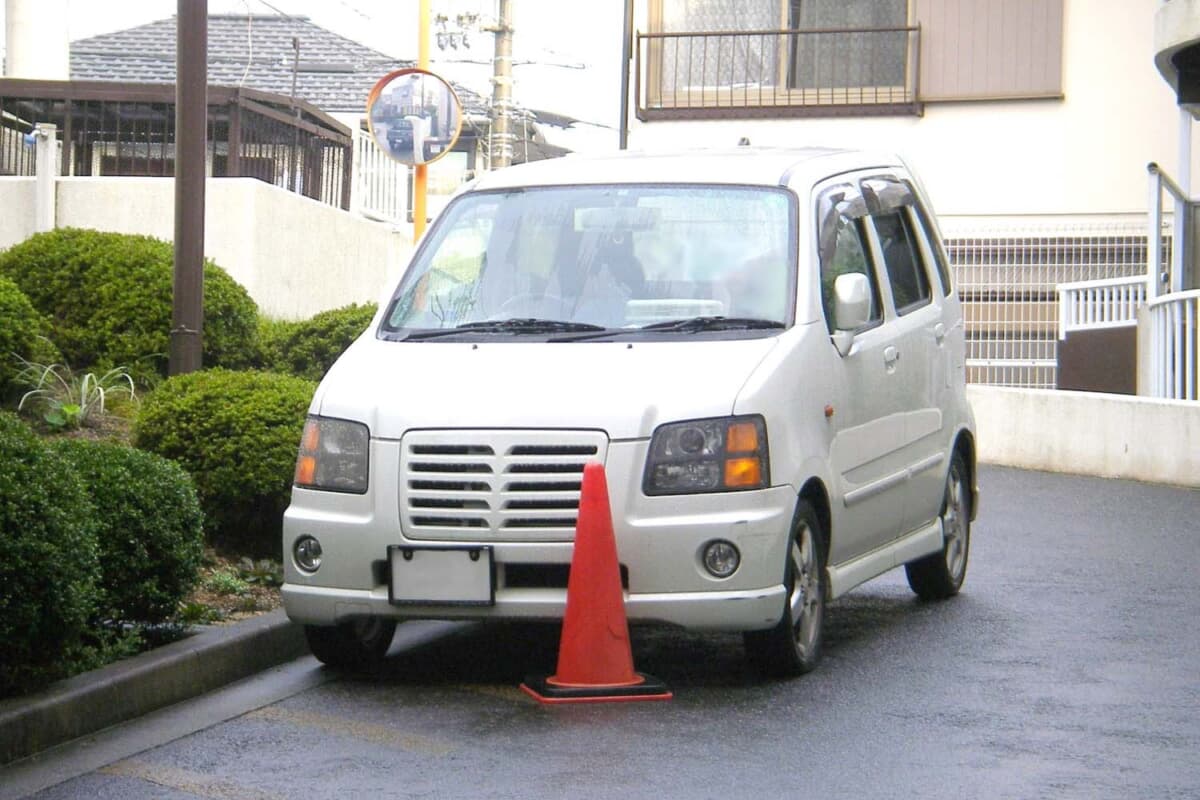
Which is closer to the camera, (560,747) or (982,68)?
(560,747)

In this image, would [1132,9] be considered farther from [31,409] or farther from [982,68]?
[31,409]

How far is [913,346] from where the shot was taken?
879cm

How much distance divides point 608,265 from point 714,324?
0.60m

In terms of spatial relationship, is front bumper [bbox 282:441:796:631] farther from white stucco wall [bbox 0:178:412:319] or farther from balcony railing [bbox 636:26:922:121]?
balcony railing [bbox 636:26:922:121]

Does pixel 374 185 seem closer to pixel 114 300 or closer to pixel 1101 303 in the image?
pixel 1101 303

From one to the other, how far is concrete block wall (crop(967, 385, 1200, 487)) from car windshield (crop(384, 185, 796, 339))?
29.2 feet

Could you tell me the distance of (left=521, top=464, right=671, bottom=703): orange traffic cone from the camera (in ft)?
21.7

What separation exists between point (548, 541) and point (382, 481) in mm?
645

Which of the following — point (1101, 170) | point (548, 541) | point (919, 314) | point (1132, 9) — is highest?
point (1132, 9)

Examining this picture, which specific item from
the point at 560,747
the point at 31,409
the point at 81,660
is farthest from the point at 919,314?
the point at 31,409

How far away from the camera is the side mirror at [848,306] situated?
7.66 meters

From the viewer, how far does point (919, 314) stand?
9.05 m

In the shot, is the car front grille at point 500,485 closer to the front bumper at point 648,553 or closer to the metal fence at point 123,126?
the front bumper at point 648,553

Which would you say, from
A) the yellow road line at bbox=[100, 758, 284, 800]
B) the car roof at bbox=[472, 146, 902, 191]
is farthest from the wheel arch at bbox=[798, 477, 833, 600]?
the yellow road line at bbox=[100, 758, 284, 800]
